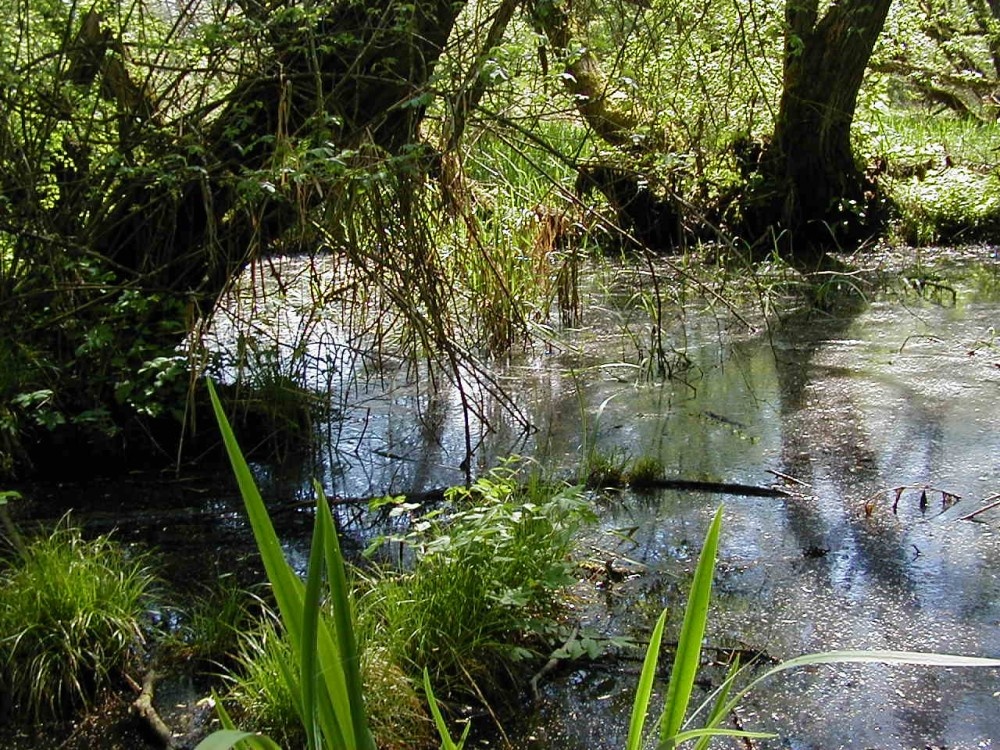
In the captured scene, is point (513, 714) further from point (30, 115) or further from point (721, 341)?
point (721, 341)

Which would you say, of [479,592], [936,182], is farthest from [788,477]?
[936,182]

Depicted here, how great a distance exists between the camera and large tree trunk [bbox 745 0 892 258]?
8.50m

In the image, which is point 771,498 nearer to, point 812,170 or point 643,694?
point 643,694

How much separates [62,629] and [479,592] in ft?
3.67

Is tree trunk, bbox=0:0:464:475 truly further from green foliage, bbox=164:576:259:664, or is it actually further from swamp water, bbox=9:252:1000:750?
green foliage, bbox=164:576:259:664

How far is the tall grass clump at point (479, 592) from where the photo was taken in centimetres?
292

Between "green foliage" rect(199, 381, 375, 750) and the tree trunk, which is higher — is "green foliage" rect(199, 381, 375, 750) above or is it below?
below

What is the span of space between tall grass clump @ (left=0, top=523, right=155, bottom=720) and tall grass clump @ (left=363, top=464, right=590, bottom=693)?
0.69 metres

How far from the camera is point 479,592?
3.05 m

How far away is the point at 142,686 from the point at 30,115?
249 centimetres

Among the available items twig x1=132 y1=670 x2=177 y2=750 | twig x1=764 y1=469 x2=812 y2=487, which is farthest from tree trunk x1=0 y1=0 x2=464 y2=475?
twig x1=764 y1=469 x2=812 y2=487

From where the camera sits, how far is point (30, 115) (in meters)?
4.42

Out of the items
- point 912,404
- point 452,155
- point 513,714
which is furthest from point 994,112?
point 513,714

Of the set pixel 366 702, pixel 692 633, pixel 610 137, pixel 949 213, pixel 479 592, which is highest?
pixel 610 137
